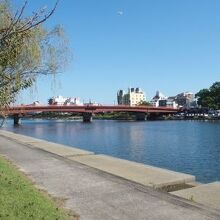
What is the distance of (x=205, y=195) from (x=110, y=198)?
3263 mm

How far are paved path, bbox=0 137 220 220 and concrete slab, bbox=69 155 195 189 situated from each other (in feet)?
4.35

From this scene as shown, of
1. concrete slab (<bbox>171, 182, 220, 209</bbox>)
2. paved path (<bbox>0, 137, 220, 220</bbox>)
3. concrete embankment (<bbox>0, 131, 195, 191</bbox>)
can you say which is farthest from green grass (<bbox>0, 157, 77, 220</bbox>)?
concrete embankment (<bbox>0, 131, 195, 191</bbox>)

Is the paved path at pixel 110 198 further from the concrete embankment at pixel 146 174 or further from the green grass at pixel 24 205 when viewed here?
the concrete embankment at pixel 146 174

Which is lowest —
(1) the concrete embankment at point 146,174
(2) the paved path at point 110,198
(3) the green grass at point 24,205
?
(1) the concrete embankment at point 146,174

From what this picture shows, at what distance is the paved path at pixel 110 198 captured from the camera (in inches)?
439

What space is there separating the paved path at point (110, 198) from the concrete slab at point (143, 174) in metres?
1.33

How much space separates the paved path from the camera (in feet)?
36.6

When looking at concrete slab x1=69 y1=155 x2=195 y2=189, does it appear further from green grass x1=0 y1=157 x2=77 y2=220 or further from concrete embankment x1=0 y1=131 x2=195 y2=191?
green grass x1=0 y1=157 x2=77 y2=220

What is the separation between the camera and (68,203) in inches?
497

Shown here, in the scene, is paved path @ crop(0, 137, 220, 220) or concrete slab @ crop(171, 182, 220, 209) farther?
concrete slab @ crop(171, 182, 220, 209)

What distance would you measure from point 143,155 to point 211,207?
101 ft

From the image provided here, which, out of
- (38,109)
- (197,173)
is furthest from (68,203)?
(38,109)

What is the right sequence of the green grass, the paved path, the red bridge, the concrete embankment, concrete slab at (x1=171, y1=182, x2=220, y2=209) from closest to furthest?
the green grass → the paved path → concrete slab at (x1=171, y1=182, x2=220, y2=209) → the concrete embankment → the red bridge

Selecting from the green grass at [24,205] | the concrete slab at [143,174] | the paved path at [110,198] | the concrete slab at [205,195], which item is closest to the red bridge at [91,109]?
the concrete slab at [143,174]
